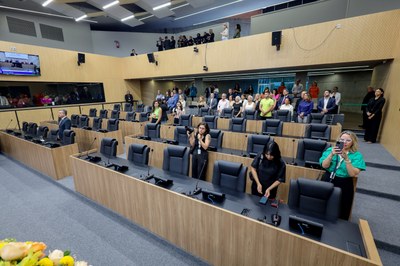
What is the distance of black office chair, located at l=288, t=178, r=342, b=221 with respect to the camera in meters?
1.78

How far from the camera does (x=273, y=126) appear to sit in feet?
15.1

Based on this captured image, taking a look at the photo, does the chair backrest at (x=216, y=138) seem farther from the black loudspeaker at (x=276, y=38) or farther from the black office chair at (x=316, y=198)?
the black loudspeaker at (x=276, y=38)

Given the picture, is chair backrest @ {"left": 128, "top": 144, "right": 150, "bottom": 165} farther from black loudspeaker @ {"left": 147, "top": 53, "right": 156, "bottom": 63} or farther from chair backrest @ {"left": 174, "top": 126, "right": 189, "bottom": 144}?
black loudspeaker @ {"left": 147, "top": 53, "right": 156, "bottom": 63}

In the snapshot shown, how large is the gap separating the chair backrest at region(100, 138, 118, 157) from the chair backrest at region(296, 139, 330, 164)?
3.21 metres

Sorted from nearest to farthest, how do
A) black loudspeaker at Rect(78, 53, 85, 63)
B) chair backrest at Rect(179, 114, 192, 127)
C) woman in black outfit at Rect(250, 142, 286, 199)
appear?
woman in black outfit at Rect(250, 142, 286, 199) → chair backrest at Rect(179, 114, 192, 127) → black loudspeaker at Rect(78, 53, 85, 63)

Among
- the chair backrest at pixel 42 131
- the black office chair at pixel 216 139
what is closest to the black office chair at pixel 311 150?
the black office chair at pixel 216 139

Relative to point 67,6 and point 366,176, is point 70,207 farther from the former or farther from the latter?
point 67,6

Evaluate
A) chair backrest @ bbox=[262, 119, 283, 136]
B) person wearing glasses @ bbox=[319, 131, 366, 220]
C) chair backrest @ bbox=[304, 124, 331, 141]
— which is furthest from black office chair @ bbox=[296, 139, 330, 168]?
chair backrest @ bbox=[262, 119, 283, 136]

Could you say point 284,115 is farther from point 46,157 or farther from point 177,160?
point 46,157

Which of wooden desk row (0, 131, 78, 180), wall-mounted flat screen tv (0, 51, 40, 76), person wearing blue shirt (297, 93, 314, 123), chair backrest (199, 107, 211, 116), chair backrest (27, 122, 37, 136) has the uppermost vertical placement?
wall-mounted flat screen tv (0, 51, 40, 76)

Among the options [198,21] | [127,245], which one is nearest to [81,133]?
[127,245]

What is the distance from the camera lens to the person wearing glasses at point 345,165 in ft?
6.62

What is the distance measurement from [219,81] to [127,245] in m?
10.2

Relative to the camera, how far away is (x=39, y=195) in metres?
3.48
